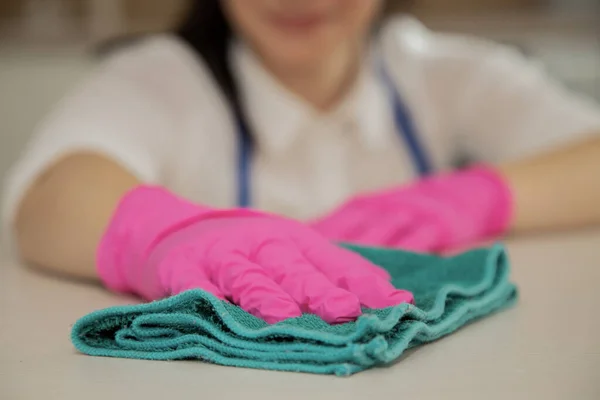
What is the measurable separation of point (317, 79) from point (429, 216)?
360 millimetres

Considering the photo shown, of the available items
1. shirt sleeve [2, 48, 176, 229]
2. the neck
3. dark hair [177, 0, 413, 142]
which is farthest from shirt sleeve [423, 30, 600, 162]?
→ shirt sleeve [2, 48, 176, 229]

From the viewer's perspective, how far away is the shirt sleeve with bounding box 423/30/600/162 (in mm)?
1004

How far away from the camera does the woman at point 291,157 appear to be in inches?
20.1

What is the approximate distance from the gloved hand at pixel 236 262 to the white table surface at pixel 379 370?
1.5 inches

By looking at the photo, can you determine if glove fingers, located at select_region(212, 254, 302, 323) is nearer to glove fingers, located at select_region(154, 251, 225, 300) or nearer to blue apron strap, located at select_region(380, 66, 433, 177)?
glove fingers, located at select_region(154, 251, 225, 300)

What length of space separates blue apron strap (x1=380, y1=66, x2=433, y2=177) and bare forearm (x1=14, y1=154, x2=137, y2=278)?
460 millimetres

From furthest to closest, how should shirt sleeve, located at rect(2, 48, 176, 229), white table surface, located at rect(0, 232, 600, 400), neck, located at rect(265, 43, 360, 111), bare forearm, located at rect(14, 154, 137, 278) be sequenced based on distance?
neck, located at rect(265, 43, 360, 111) < shirt sleeve, located at rect(2, 48, 176, 229) < bare forearm, located at rect(14, 154, 137, 278) < white table surface, located at rect(0, 232, 600, 400)

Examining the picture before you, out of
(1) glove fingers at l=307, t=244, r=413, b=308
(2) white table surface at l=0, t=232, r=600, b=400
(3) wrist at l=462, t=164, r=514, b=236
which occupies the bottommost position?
(2) white table surface at l=0, t=232, r=600, b=400

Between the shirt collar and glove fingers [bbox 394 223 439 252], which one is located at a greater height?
the shirt collar

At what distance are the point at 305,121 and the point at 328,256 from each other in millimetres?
519

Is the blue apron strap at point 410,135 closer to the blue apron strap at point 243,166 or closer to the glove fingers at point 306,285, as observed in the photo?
the blue apron strap at point 243,166

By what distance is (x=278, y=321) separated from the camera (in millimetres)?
438

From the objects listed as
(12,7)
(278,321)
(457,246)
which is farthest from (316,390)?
(12,7)

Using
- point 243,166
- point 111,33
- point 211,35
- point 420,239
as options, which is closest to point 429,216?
point 420,239
